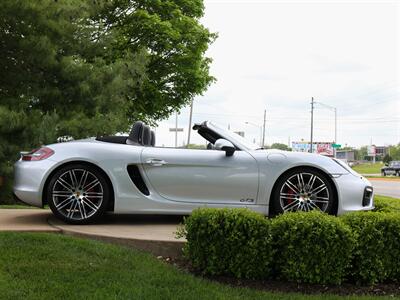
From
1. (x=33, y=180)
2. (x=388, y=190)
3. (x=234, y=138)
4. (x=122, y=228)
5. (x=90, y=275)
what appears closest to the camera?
(x=90, y=275)

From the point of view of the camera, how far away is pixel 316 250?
370cm

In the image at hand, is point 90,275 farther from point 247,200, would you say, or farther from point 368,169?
point 368,169

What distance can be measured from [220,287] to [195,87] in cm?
1752

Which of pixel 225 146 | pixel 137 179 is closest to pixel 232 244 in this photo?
pixel 225 146

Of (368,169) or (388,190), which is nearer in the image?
(388,190)

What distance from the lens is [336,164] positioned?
527cm

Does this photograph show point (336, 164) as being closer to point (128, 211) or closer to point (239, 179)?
point (239, 179)

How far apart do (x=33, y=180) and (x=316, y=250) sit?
122 inches

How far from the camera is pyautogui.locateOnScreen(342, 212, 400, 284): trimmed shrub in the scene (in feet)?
12.6

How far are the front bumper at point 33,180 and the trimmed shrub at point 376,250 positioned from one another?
3177 millimetres

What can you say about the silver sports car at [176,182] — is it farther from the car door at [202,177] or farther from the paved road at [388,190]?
the paved road at [388,190]

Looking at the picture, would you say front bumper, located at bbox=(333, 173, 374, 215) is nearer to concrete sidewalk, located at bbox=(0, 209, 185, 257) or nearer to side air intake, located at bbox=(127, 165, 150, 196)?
concrete sidewalk, located at bbox=(0, 209, 185, 257)

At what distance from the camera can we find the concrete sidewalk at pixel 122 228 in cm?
435

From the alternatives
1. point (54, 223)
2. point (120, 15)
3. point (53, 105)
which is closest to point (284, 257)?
point (54, 223)
